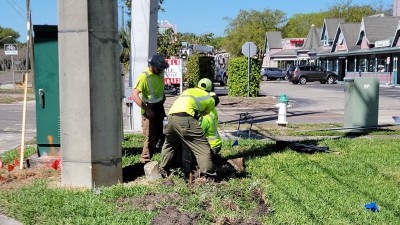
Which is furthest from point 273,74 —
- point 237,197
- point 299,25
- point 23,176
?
point 299,25

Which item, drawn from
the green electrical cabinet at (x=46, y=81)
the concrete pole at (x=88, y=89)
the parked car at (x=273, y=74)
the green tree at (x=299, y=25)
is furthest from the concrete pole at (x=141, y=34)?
the green tree at (x=299, y=25)

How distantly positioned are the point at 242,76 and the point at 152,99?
16257 mm

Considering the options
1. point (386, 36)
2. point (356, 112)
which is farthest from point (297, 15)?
point (356, 112)

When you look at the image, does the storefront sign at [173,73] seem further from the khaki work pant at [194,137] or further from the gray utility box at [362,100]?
the khaki work pant at [194,137]

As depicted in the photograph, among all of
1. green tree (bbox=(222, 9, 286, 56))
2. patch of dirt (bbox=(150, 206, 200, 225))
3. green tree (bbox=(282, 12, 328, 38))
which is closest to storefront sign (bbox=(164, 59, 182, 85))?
patch of dirt (bbox=(150, 206, 200, 225))

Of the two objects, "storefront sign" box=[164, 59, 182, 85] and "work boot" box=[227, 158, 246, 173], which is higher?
"storefront sign" box=[164, 59, 182, 85]

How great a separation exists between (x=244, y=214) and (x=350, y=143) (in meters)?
5.40

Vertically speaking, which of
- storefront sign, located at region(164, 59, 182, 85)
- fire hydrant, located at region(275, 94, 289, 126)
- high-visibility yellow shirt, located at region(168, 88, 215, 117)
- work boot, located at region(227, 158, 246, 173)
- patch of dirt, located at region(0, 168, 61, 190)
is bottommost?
patch of dirt, located at region(0, 168, 61, 190)

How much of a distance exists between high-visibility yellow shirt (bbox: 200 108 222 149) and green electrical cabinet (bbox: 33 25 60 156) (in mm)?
2603

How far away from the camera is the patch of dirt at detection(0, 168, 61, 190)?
6.62m

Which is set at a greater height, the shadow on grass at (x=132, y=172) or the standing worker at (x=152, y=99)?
the standing worker at (x=152, y=99)

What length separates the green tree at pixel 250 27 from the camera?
9381cm

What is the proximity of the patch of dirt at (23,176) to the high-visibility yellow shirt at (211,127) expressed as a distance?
7.14 feet

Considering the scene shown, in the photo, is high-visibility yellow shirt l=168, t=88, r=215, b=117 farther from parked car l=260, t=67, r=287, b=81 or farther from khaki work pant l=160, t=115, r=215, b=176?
parked car l=260, t=67, r=287, b=81
